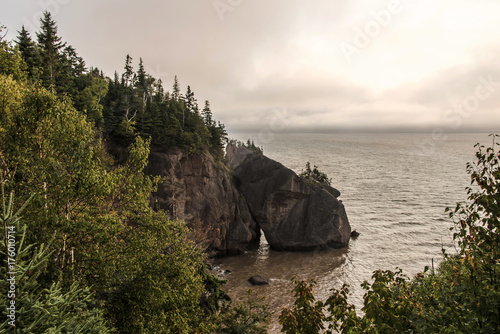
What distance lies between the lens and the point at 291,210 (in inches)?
1836

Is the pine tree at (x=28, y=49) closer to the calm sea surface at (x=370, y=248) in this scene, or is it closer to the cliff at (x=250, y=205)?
the cliff at (x=250, y=205)

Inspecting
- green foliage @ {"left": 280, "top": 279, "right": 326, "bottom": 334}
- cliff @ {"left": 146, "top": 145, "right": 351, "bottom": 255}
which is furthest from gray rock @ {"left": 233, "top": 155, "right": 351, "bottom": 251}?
green foliage @ {"left": 280, "top": 279, "right": 326, "bottom": 334}

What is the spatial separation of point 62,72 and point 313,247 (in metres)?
44.9

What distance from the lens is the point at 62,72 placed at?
36.0 m

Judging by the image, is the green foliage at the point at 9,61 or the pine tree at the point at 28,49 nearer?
the green foliage at the point at 9,61

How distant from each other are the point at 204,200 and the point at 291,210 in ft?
51.0

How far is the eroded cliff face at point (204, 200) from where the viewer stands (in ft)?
122

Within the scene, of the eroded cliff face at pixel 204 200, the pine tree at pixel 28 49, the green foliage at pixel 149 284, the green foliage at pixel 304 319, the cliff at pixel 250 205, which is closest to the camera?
the green foliage at pixel 304 319

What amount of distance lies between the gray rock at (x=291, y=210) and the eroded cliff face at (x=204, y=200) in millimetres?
2858

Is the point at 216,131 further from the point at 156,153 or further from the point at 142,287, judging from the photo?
the point at 142,287

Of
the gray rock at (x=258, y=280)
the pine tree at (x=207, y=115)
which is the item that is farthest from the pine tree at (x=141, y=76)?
the gray rock at (x=258, y=280)

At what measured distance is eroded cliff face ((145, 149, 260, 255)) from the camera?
3706 centimetres

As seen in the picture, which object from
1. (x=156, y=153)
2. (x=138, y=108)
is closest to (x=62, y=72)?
(x=138, y=108)

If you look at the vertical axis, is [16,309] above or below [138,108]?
below
